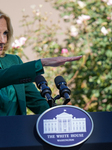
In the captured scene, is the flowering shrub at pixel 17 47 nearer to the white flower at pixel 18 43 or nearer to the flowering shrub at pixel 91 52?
the white flower at pixel 18 43

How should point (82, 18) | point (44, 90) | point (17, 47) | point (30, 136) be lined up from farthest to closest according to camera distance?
point (82, 18), point (17, 47), point (44, 90), point (30, 136)

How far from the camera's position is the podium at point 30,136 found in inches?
47.3

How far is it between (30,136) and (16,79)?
339 mm

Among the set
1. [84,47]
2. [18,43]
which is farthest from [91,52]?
[18,43]

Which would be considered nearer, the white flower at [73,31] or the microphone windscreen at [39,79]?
the microphone windscreen at [39,79]

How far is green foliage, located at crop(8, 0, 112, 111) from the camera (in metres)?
3.80

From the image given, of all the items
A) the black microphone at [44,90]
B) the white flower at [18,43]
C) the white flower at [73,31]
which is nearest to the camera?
the black microphone at [44,90]

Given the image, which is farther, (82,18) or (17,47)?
(82,18)

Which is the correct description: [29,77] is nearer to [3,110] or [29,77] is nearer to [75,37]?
[3,110]

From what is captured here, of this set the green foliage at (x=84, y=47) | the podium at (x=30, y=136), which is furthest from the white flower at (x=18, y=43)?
the podium at (x=30, y=136)

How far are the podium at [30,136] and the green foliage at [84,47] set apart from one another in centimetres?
240

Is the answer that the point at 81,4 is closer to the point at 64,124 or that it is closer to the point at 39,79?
the point at 39,79

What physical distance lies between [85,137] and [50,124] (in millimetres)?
148

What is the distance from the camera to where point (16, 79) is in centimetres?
146
